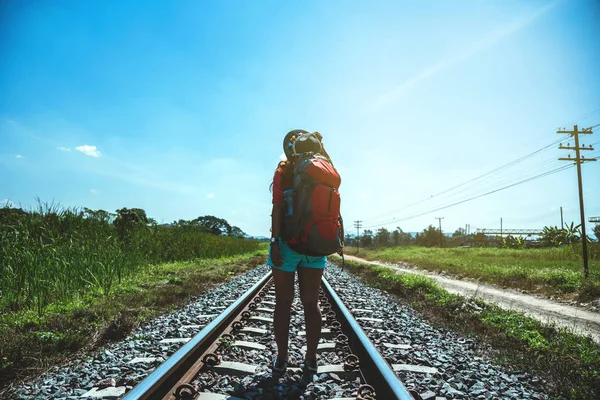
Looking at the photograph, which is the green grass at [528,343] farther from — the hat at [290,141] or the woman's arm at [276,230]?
the hat at [290,141]

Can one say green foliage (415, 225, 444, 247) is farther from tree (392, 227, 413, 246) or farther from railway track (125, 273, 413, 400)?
railway track (125, 273, 413, 400)

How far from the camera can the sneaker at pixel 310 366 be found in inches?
99.4

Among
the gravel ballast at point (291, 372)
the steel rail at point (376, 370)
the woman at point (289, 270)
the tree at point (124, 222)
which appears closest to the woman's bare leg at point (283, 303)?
the woman at point (289, 270)

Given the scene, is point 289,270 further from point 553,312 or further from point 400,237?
point 400,237

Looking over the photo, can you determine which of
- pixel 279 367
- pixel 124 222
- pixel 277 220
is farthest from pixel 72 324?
pixel 124 222

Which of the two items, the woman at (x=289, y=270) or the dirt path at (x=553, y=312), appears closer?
the woman at (x=289, y=270)

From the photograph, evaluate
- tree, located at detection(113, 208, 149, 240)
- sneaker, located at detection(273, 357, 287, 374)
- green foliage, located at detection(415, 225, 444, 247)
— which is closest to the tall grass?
tree, located at detection(113, 208, 149, 240)

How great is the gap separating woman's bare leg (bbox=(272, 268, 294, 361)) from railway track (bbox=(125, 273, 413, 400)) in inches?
9.1

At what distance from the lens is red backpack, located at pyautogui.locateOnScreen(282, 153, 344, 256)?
7.38 feet

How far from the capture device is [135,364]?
2744 mm

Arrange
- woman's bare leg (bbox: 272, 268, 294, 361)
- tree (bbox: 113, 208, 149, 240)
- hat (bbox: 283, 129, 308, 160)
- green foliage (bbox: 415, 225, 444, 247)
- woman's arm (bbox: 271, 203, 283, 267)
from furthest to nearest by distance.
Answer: green foliage (bbox: 415, 225, 444, 247) → tree (bbox: 113, 208, 149, 240) → hat (bbox: 283, 129, 308, 160) → woman's bare leg (bbox: 272, 268, 294, 361) → woman's arm (bbox: 271, 203, 283, 267)

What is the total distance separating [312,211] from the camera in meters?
2.27

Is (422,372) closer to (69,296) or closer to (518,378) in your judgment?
(518,378)

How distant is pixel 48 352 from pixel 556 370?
4.40 meters
